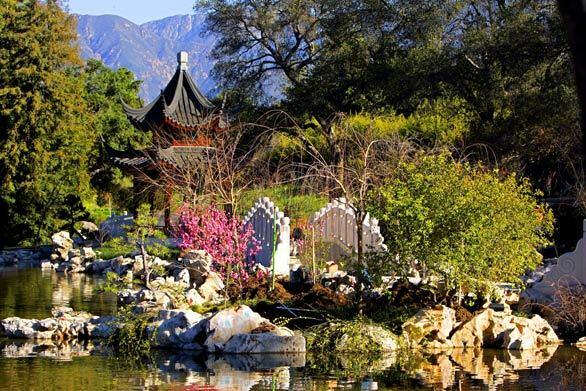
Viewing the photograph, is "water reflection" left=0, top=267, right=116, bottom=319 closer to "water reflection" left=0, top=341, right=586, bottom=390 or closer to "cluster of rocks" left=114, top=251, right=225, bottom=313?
"cluster of rocks" left=114, top=251, right=225, bottom=313

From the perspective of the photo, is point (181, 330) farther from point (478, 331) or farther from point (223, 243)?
point (478, 331)

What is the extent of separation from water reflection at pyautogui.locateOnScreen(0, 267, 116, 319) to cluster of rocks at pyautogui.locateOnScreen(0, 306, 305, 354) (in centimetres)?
226

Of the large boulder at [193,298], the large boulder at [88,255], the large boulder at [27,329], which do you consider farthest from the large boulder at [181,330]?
the large boulder at [88,255]

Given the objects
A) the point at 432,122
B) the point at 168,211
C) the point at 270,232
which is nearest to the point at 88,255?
the point at 168,211

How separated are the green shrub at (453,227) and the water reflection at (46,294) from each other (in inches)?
214

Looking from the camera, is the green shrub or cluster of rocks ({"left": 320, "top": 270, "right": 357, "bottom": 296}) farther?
cluster of rocks ({"left": 320, "top": 270, "right": 357, "bottom": 296})

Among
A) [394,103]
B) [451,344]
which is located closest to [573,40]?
[451,344]

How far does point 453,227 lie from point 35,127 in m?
25.5

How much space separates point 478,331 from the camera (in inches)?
512

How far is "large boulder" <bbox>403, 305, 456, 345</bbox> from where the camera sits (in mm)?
12719

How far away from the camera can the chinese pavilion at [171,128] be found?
28359 millimetres

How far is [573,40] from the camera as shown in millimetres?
3547

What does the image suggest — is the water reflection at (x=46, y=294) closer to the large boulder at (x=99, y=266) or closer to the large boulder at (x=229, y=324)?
the large boulder at (x=99, y=266)

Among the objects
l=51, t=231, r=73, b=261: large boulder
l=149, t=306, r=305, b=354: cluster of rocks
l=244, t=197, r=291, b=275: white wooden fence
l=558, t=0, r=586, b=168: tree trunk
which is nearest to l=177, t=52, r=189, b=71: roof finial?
l=51, t=231, r=73, b=261: large boulder
